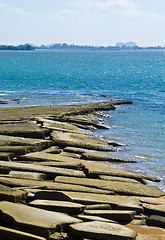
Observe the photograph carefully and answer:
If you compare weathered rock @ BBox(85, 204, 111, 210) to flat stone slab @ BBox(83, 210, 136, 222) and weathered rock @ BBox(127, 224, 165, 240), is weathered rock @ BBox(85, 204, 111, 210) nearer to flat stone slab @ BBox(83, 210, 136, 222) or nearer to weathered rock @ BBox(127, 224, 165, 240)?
flat stone slab @ BBox(83, 210, 136, 222)

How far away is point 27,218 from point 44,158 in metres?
4.24

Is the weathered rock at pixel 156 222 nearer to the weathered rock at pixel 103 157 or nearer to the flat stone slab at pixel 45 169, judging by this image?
the flat stone slab at pixel 45 169

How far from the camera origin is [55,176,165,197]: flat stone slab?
945 cm

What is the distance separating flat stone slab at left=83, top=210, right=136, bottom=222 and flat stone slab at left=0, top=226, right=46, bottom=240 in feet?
4.86

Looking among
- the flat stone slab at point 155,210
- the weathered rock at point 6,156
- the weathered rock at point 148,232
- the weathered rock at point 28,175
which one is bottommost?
the weathered rock at point 148,232

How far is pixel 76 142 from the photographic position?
1446cm

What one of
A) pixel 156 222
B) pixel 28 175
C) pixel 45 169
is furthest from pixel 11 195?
pixel 156 222

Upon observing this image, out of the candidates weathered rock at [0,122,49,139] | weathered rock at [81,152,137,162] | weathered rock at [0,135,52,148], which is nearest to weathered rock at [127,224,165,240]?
weathered rock at [81,152,137,162]

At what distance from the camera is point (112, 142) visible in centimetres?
1670

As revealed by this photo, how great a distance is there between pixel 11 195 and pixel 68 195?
4.03 feet

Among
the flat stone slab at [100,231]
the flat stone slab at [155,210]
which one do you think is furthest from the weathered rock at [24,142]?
the flat stone slab at [100,231]

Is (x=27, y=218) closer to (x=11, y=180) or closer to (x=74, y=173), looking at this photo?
(x=11, y=180)

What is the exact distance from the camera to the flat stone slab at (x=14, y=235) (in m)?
6.51

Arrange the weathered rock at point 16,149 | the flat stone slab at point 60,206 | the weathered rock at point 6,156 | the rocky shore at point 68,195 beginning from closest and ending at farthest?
the rocky shore at point 68,195
the flat stone slab at point 60,206
the weathered rock at point 6,156
the weathered rock at point 16,149
